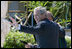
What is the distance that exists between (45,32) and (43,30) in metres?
0.04

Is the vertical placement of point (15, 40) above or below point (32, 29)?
below

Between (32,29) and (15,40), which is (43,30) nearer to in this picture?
(32,29)

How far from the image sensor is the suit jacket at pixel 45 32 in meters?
1.97

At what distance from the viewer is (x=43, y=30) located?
2.00 metres

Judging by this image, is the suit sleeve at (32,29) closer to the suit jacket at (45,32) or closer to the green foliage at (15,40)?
the suit jacket at (45,32)

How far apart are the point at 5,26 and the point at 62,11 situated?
4.38m

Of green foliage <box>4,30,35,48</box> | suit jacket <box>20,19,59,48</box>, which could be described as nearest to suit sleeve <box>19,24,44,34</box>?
suit jacket <box>20,19,59,48</box>

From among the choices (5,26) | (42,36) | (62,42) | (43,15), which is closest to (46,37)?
(42,36)

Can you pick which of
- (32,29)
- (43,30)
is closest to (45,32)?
(43,30)

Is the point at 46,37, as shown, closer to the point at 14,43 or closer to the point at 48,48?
the point at 48,48

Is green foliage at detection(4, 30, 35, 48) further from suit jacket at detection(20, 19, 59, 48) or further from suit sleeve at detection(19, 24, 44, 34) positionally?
suit sleeve at detection(19, 24, 44, 34)

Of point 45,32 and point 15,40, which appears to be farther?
point 15,40

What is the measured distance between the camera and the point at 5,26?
3092mm

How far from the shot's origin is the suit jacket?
1.97 metres
